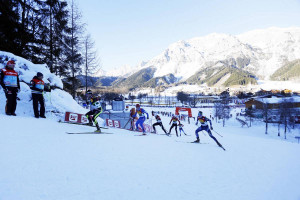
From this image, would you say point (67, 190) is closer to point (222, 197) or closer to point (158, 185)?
point (158, 185)

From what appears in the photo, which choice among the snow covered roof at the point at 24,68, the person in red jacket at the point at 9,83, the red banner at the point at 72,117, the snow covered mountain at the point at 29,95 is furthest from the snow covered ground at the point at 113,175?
the snow covered roof at the point at 24,68

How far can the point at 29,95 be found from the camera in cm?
940

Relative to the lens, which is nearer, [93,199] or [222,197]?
[93,199]

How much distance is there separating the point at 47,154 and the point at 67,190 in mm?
1693

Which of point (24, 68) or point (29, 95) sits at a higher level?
point (24, 68)

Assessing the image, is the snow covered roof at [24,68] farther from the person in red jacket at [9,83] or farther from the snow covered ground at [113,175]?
the snow covered ground at [113,175]

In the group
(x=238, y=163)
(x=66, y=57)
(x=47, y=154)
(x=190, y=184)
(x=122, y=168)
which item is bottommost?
(x=238, y=163)

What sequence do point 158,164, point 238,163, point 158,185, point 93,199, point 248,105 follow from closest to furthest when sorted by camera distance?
1. point 93,199
2. point 158,185
3. point 158,164
4. point 238,163
5. point 248,105

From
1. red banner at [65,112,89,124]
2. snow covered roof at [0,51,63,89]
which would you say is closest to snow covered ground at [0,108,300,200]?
red banner at [65,112,89,124]

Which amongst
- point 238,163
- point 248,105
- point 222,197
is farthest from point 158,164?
point 248,105

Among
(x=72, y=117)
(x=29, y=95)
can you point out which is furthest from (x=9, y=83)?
(x=72, y=117)

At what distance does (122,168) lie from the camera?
167 inches

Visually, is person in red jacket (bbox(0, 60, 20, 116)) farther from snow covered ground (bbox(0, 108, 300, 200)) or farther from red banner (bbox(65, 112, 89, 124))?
red banner (bbox(65, 112, 89, 124))

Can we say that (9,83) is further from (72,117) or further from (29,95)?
(72,117)
